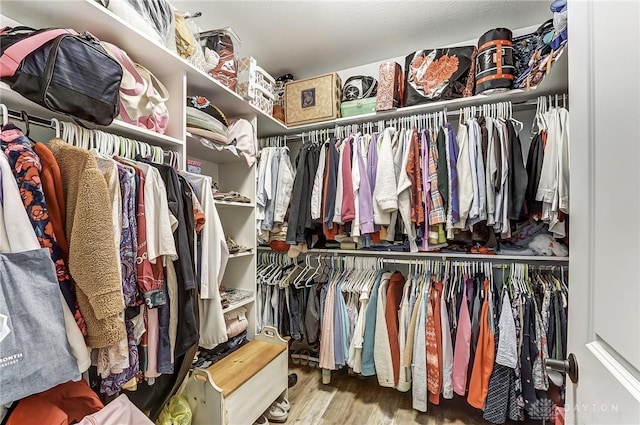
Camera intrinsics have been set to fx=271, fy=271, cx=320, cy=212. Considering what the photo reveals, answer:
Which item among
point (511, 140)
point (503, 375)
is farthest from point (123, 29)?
point (503, 375)

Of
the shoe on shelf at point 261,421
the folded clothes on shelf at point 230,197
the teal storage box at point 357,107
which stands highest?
the teal storage box at point 357,107

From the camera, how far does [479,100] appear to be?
5.67 ft

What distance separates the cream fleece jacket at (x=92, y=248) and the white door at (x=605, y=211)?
113 centimetres

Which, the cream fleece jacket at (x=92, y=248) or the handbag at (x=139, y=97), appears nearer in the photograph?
the cream fleece jacket at (x=92, y=248)

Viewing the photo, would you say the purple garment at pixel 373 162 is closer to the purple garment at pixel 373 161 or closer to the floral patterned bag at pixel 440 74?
the purple garment at pixel 373 161

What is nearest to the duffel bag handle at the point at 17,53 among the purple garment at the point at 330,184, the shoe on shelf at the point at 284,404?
the purple garment at the point at 330,184

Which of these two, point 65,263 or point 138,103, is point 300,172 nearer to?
point 138,103

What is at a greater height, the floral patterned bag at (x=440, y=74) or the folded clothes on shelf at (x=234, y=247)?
the floral patterned bag at (x=440, y=74)

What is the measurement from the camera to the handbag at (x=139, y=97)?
3.52 ft

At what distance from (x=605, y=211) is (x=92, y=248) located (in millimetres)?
1196

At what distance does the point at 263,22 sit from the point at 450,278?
7.01 ft

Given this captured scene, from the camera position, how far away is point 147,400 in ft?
4.32

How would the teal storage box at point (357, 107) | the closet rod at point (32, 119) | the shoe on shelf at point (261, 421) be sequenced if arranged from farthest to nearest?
the teal storage box at point (357, 107) < the shoe on shelf at point (261, 421) < the closet rod at point (32, 119)

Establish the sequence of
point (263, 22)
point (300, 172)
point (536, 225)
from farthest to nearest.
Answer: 1. point (300, 172)
2. point (263, 22)
3. point (536, 225)
